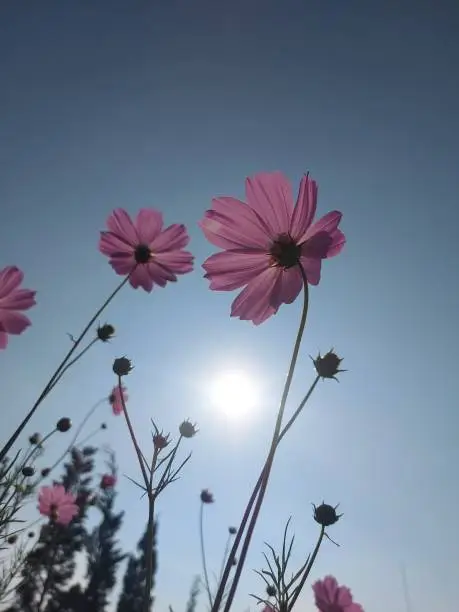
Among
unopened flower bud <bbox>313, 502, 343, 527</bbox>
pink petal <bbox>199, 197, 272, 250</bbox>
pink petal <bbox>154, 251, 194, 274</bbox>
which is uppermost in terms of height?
pink petal <bbox>154, 251, 194, 274</bbox>

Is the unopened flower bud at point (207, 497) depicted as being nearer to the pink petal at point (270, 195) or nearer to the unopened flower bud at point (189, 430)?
the unopened flower bud at point (189, 430)

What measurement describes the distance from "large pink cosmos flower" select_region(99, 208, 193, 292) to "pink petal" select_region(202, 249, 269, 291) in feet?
3.30

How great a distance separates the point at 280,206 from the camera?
1.10 metres

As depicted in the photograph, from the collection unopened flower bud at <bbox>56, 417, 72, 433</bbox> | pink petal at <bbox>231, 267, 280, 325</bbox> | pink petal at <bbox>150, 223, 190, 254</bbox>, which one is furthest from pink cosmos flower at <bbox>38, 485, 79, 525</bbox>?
pink petal at <bbox>231, 267, 280, 325</bbox>

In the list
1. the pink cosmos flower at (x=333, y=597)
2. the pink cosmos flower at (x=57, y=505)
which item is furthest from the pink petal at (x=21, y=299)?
the pink cosmos flower at (x=57, y=505)

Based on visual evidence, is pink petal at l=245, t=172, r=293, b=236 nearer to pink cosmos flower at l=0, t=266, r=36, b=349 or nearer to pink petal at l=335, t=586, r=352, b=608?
pink cosmos flower at l=0, t=266, r=36, b=349

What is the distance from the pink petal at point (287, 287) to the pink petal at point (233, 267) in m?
0.06

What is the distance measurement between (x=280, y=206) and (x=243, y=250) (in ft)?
0.52

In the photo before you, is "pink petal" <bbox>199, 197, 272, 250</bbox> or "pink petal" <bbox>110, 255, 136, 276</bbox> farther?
"pink petal" <bbox>110, 255, 136, 276</bbox>

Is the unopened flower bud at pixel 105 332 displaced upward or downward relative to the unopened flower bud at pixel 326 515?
upward

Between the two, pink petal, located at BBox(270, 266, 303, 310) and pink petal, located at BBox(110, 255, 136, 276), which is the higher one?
pink petal, located at BBox(110, 255, 136, 276)

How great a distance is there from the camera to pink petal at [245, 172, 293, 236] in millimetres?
1081

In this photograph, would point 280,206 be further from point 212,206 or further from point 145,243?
point 145,243

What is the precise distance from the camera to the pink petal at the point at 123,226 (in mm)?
2264
